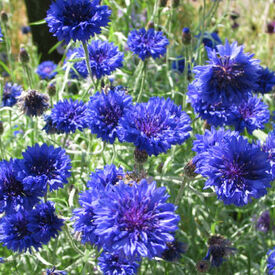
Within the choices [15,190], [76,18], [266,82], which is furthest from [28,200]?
[266,82]

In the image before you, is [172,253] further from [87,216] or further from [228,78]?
[228,78]

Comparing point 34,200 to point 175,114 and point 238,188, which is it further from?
point 238,188

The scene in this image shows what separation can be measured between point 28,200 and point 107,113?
419 mm

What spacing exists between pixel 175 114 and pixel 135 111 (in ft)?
0.56

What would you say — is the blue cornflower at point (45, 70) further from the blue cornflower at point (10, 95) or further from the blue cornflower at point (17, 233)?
the blue cornflower at point (17, 233)

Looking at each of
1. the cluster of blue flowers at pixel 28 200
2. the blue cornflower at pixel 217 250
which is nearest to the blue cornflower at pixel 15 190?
the cluster of blue flowers at pixel 28 200

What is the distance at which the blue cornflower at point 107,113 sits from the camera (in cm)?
143

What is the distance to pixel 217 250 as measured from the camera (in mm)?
1597

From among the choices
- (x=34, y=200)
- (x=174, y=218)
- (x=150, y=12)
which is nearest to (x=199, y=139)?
(x=174, y=218)

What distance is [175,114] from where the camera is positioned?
1401 millimetres

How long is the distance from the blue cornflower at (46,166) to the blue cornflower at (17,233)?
0.47 ft

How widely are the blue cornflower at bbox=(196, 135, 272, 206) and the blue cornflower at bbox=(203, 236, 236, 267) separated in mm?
483

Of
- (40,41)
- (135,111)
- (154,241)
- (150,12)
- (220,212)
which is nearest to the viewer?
(154,241)

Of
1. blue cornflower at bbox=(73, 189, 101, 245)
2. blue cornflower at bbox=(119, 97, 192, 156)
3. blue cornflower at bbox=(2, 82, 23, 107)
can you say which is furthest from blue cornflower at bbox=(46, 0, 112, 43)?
blue cornflower at bbox=(2, 82, 23, 107)
